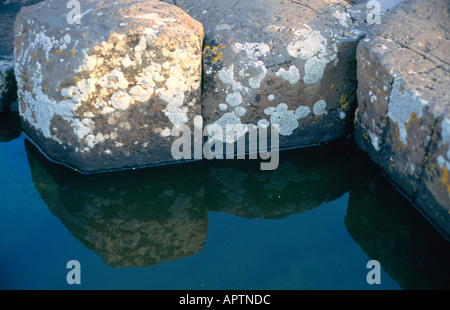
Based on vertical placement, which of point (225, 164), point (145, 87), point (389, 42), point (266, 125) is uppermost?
point (389, 42)

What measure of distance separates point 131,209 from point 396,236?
1516 millimetres

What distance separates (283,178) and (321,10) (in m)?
1.25

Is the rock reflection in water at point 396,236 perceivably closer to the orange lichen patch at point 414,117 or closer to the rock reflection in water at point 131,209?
the orange lichen patch at point 414,117

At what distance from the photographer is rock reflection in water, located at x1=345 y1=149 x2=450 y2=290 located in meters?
2.01

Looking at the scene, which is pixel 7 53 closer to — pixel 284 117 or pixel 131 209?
pixel 131 209

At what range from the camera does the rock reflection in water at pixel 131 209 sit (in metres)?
2.22

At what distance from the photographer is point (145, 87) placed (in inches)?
102

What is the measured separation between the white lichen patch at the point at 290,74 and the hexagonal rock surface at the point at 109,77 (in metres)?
0.54

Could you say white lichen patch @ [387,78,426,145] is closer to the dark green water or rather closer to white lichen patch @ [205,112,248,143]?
the dark green water

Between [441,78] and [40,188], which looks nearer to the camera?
[441,78]

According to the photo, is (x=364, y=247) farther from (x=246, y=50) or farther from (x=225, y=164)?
(x=246, y=50)
